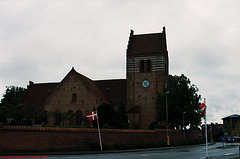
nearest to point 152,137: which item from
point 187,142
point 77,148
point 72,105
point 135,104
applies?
point 187,142

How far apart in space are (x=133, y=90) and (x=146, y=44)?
454 inches

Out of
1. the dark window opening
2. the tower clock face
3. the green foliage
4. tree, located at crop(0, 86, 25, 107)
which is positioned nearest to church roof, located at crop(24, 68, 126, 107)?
the tower clock face

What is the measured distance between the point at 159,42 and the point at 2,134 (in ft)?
154

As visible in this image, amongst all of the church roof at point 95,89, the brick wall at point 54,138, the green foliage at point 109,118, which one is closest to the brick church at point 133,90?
the church roof at point 95,89

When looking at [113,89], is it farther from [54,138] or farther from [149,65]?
[54,138]

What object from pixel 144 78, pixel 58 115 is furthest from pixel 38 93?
pixel 144 78

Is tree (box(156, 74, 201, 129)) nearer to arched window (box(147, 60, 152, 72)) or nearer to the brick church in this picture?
the brick church

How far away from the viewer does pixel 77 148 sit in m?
29.8

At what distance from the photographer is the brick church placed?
60531 mm

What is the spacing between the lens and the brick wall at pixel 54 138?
992 inches

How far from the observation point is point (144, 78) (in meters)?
63.2

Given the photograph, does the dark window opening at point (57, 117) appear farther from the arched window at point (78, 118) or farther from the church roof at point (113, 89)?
the church roof at point (113, 89)

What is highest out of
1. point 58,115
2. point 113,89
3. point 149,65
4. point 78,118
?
point 149,65

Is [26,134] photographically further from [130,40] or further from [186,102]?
[130,40]
